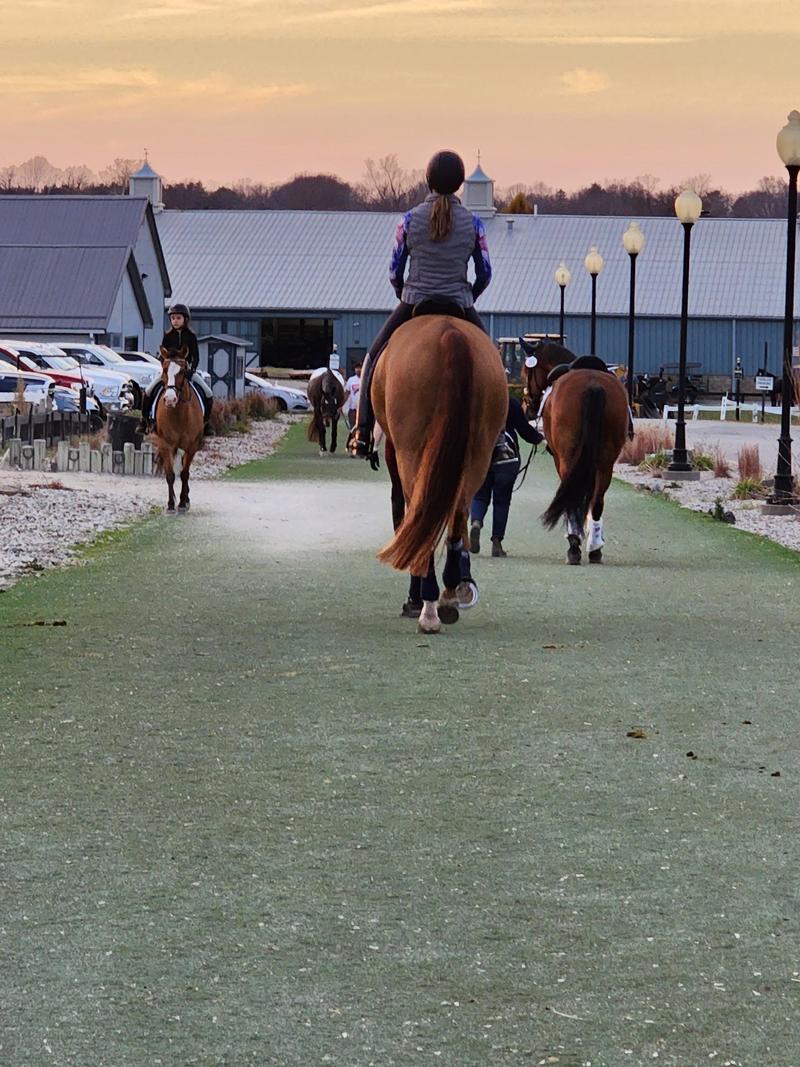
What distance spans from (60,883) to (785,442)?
18.0m

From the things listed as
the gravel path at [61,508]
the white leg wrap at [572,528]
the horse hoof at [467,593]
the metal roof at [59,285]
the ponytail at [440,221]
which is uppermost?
the metal roof at [59,285]

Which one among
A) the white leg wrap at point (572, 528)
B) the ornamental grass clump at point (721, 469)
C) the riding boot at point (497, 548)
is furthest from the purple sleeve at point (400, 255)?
the ornamental grass clump at point (721, 469)

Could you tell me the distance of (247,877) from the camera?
5.85 m

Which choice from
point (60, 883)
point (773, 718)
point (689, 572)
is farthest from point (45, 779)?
point (689, 572)

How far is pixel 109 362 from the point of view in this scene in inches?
2270

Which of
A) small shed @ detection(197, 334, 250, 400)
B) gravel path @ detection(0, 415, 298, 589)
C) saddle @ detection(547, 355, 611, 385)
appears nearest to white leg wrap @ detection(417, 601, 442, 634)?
gravel path @ detection(0, 415, 298, 589)

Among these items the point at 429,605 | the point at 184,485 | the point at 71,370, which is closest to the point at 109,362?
the point at 71,370

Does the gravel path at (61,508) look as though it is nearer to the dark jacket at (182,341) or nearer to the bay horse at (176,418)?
the bay horse at (176,418)

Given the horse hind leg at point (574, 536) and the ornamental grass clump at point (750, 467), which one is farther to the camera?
the ornamental grass clump at point (750, 467)

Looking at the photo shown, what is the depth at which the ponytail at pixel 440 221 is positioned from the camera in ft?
37.7

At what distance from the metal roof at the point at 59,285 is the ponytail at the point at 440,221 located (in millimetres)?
61005

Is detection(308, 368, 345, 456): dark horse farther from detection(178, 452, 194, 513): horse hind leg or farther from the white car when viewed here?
the white car

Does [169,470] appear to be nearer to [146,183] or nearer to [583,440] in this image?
[583,440]

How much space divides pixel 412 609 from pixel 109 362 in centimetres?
4680
